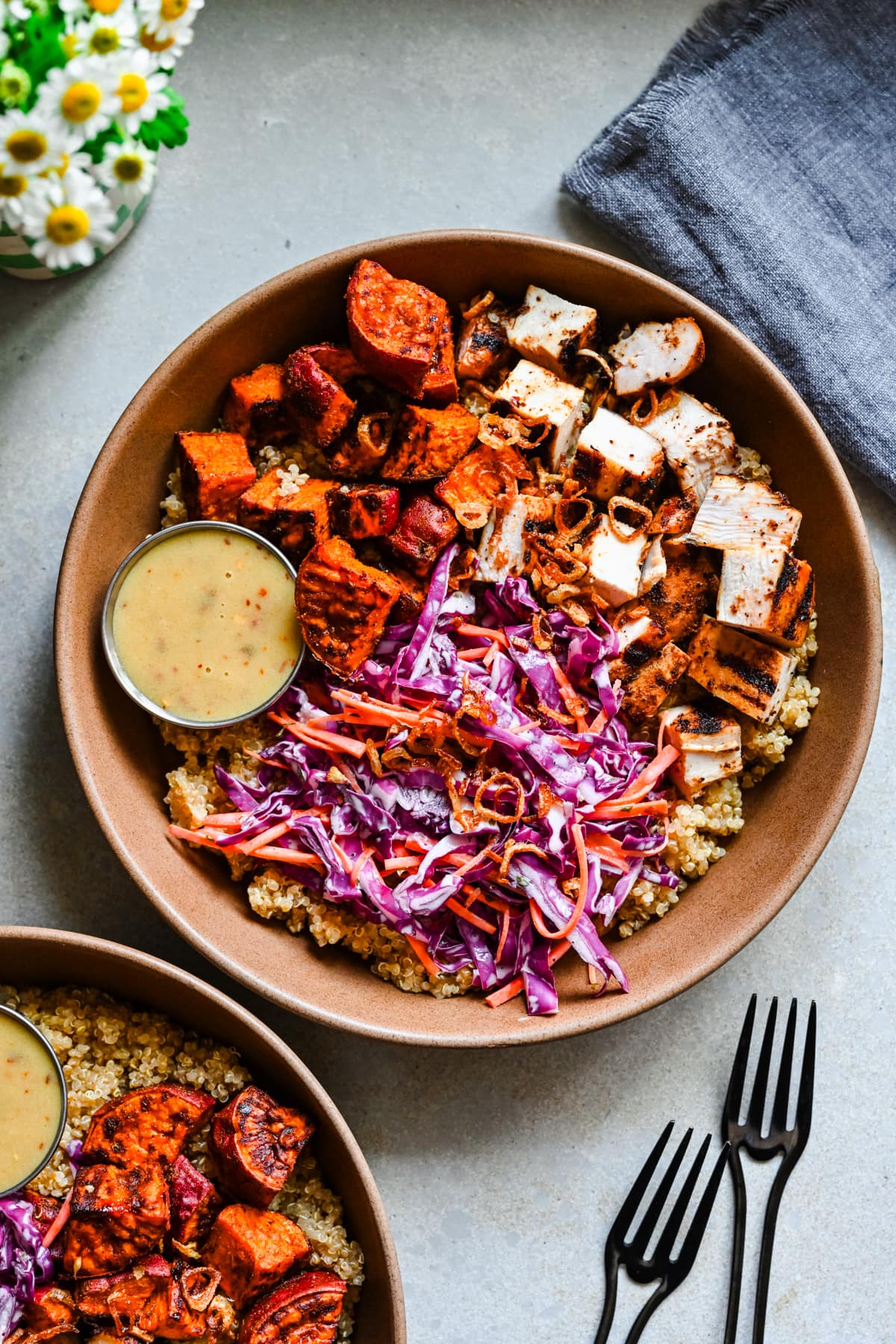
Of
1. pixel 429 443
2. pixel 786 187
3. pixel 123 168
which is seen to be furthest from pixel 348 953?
pixel 786 187

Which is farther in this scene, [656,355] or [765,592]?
[656,355]

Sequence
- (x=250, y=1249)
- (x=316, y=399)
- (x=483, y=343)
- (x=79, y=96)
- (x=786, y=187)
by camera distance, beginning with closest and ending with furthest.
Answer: (x=79, y=96), (x=250, y=1249), (x=316, y=399), (x=483, y=343), (x=786, y=187)

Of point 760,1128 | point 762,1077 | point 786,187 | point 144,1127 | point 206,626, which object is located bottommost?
point 144,1127

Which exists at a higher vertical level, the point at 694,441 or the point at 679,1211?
the point at 694,441

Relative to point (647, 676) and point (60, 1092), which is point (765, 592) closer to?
point (647, 676)

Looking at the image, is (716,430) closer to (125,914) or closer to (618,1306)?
(125,914)

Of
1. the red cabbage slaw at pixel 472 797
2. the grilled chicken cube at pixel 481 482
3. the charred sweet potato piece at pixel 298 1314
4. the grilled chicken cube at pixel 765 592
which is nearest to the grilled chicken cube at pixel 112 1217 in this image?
Answer: the charred sweet potato piece at pixel 298 1314

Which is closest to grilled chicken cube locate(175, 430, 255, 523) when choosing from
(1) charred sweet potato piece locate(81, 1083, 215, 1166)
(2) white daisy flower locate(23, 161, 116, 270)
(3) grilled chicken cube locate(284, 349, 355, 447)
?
(3) grilled chicken cube locate(284, 349, 355, 447)
